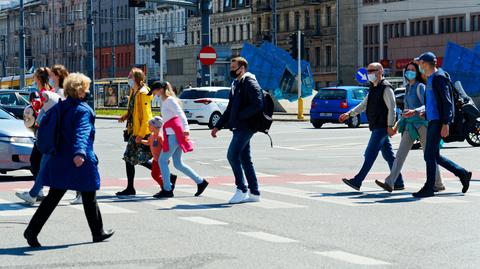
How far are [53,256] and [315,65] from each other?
295 ft

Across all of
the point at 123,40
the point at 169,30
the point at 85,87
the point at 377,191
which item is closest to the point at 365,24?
the point at 169,30

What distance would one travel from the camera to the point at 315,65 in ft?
327

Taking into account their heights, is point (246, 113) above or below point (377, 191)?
above

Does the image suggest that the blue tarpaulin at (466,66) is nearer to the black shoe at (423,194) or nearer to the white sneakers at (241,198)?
the black shoe at (423,194)

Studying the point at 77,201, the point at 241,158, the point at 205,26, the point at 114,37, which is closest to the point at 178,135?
the point at 241,158

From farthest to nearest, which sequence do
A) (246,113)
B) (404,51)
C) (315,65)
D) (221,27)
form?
(221,27) → (315,65) → (404,51) → (246,113)

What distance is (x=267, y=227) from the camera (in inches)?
486

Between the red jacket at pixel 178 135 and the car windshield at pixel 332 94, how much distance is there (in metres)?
29.3

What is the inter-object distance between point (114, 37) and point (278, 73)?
66.4 m

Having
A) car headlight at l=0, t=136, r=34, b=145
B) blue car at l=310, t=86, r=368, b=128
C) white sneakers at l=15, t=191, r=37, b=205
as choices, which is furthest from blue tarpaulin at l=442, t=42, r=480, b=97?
white sneakers at l=15, t=191, r=37, b=205

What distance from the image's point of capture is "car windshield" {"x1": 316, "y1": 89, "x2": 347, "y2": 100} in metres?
45.2

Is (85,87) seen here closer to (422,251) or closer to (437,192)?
(422,251)

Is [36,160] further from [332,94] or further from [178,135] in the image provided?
[332,94]

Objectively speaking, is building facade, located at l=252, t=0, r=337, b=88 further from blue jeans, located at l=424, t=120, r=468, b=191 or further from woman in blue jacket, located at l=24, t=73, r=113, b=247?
woman in blue jacket, located at l=24, t=73, r=113, b=247
